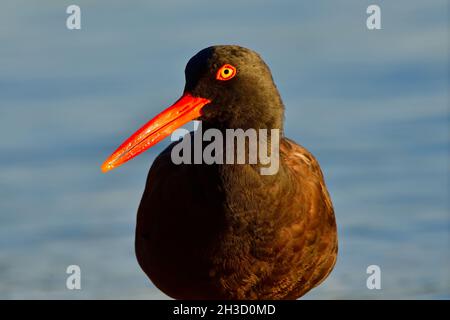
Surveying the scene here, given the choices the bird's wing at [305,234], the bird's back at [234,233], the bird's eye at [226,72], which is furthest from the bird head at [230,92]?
the bird's wing at [305,234]

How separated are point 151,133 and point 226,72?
0.76 m

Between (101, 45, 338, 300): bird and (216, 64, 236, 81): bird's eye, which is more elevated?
(216, 64, 236, 81): bird's eye

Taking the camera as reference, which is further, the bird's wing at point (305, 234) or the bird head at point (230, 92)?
the bird's wing at point (305, 234)

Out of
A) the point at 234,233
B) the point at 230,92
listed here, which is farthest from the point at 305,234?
the point at 230,92

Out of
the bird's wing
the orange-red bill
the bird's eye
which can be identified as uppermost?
the bird's eye

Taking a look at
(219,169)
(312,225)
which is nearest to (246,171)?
(219,169)

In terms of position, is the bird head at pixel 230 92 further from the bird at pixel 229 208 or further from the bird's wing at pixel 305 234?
the bird's wing at pixel 305 234

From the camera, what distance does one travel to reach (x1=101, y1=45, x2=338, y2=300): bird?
29.1 ft

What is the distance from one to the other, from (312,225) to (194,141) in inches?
43.7

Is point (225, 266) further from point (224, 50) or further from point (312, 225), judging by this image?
point (224, 50)

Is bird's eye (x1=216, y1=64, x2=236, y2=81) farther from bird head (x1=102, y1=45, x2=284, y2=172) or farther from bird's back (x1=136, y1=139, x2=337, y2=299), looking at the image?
bird's back (x1=136, y1=139, x2=337, y2=299)

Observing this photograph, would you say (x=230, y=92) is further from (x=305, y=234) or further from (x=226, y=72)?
(x=305, y=234)

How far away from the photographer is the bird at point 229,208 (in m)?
8.88

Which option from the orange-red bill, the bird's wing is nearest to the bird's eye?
the orange-red bill
